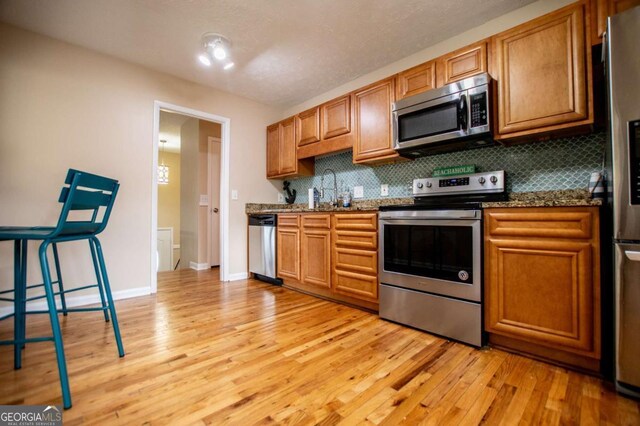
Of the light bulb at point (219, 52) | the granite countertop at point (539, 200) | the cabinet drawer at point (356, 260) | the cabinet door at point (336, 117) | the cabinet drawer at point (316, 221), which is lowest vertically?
the cabinet drawer at point (356, 260)

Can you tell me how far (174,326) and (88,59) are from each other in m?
2.56

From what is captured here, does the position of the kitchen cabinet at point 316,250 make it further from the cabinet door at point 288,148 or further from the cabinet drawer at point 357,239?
the cabinet door at point 288,148

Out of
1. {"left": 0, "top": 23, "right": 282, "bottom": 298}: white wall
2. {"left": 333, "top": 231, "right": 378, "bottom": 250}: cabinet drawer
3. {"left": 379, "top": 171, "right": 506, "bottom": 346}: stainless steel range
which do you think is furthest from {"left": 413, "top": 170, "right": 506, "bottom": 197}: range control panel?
{"left": 0, "top": 23, "right": 282, "bottom": 298}: white wall

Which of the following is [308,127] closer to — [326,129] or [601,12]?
[326,129]

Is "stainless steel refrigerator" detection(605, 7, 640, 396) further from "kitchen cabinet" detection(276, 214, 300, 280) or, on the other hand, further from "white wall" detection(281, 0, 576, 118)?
"kitchen cabinet" detection(276, 214, 300, 280)

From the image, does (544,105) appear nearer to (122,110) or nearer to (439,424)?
(439,424)

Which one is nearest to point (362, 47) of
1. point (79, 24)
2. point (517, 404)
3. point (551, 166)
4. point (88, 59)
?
point (551, 166)

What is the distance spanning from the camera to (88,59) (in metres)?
2.60

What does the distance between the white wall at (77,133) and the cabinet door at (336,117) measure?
1.49 m

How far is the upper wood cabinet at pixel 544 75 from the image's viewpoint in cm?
163

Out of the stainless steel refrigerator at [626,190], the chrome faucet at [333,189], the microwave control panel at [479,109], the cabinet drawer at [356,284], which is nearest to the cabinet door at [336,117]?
the chrome faucet at [333,189]

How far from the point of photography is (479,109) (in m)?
1.96

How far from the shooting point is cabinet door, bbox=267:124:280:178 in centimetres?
375

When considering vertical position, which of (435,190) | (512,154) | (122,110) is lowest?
(435,190)
